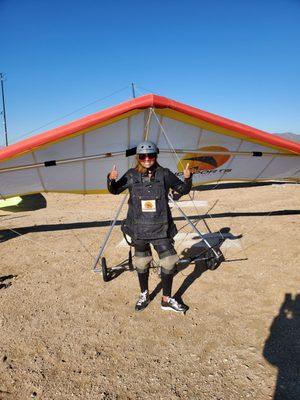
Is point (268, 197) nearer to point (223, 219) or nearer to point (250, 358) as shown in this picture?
point (223, 219)

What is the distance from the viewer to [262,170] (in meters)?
8.04

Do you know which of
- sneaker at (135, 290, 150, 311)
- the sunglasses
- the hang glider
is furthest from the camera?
the hang glider

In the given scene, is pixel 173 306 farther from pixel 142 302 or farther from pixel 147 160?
pixel 147 160

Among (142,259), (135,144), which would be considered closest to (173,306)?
(142,259)

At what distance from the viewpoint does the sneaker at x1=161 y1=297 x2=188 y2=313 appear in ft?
16.3

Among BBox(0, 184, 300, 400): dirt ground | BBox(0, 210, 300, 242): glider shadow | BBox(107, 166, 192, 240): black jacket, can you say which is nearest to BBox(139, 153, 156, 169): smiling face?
BBox(107, 166, 192, 240): black jacket

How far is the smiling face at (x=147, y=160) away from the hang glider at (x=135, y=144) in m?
0.89

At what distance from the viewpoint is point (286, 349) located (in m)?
3.99

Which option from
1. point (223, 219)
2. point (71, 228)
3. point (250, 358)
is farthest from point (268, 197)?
point (250, 358)

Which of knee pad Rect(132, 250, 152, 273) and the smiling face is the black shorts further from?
the smiling face

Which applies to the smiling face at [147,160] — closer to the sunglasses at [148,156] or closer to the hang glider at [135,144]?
the sunglasses at [148,156]

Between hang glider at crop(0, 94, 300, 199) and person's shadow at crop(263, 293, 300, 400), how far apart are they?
3.17 metres

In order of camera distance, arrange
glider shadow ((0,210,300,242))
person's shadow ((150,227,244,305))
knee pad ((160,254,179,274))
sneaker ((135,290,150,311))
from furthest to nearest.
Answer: glider shadow ((0,210,300,242)), person's shadow ((150,227,244,305)), sneaker ((135,290,150,311)), knee pad ((160,254,179,274))

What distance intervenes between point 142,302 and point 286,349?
2.23 m
